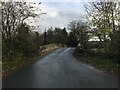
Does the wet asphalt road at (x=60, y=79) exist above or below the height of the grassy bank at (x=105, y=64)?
above

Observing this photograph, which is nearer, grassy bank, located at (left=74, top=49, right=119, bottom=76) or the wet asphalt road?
the wet asphalt road

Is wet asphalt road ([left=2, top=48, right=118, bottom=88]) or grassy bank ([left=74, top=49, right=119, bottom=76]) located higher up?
wet asphalt road ([left=2, top=48, right=118, bottom=88])

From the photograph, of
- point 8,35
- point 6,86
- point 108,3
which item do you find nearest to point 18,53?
point 8,35

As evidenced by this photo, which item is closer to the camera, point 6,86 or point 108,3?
point 6,86

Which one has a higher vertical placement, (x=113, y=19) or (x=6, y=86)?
(x=113, y=19)

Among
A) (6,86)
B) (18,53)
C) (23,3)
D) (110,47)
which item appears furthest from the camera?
(23,3)

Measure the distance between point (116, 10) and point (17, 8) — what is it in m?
14.4

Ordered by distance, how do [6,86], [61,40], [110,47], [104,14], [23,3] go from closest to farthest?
[6,86]
[110,47]
[23,3]
[104,14]
[61,40]

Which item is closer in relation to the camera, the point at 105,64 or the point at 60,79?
the point at 60,79

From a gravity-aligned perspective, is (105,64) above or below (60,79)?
below

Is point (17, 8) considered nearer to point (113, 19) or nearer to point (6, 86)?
point (113, 19)

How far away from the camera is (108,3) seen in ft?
134

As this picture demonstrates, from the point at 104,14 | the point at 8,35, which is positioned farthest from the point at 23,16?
the point at 104,14

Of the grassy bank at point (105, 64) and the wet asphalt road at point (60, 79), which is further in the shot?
the grassy bank at point (105, 64)
